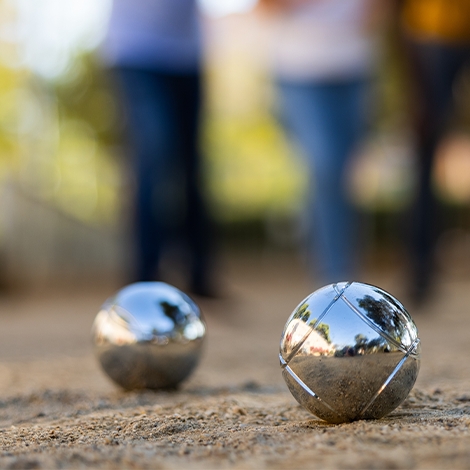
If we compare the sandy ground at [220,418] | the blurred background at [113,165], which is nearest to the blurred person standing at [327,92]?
the sandy ground at [220,418]

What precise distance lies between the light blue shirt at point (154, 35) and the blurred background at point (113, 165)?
6.33 meters

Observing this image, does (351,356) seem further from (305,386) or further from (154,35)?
(154,35)

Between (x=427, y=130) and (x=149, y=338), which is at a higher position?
(x=427, y=130)

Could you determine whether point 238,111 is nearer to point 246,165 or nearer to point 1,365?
point 246,165

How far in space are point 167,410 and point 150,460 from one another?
30.5 inches

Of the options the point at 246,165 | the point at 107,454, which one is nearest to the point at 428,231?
the point at 107,454

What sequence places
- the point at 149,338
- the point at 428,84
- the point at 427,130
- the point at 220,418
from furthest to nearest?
the point at 427,130, the point at 428,84, the point at 149,338, the point at 220,418

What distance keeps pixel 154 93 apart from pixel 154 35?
0.46m

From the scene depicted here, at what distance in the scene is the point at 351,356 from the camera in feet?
6.89

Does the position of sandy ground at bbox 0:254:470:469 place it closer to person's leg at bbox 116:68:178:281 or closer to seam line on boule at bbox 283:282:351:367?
seam line on boule at bbox 283:282:351:367

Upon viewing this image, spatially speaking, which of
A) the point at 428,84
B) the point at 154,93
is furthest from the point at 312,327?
the point at 428,84

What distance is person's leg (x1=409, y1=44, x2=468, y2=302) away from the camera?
6.00 meters

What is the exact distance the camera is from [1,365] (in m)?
4.29

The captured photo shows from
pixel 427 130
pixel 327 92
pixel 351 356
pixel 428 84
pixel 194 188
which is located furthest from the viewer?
pixel 194 188
